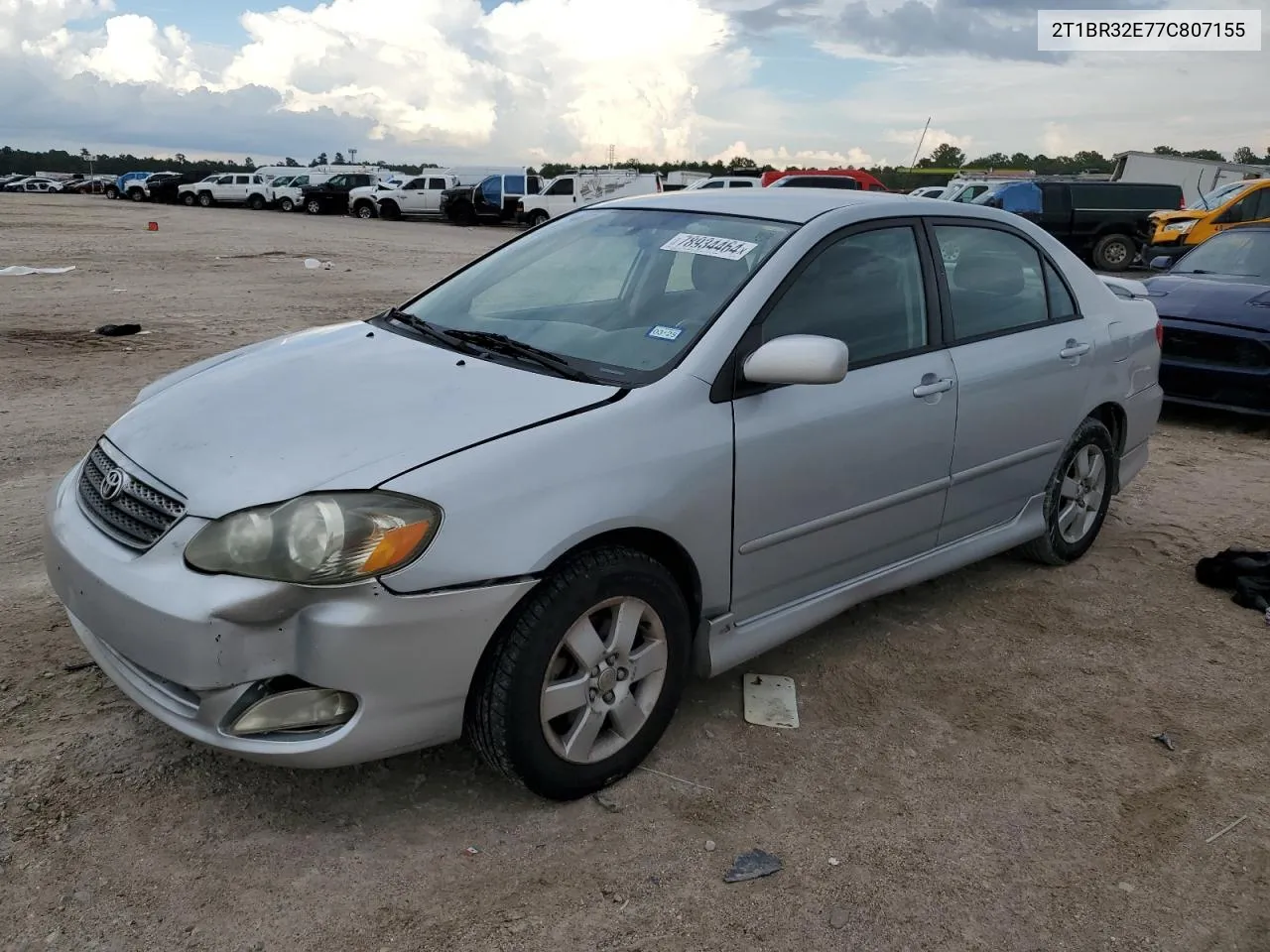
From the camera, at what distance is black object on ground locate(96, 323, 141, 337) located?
30.4ft

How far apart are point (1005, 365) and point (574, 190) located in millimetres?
30337

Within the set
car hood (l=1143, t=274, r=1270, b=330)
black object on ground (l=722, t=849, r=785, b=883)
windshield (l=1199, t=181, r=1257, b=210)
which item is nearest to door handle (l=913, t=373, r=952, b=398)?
black object on ground (l=722, t=849, r=785, b=883)

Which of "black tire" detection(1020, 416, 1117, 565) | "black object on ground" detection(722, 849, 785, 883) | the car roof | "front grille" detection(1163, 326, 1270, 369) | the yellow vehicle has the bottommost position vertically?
"black object on ground" detection(722, 849, 785, 883)

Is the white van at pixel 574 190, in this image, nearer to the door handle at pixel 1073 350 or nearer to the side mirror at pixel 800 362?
the door handle at pixel 1073 350

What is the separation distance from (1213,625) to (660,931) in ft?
9.52

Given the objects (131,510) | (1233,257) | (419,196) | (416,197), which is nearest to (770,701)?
(131,510)

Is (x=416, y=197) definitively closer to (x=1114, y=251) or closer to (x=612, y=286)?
(x=1114, y=251)

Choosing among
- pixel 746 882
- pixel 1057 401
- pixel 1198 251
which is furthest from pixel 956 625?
pixel 1198 251

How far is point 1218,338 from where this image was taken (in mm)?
7195

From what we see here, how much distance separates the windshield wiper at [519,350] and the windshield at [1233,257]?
272 inches

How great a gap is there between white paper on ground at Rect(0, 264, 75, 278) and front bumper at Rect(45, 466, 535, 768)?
13.2 metres

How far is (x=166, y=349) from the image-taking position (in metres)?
8.77

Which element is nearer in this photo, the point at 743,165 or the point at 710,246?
the point at 710,246

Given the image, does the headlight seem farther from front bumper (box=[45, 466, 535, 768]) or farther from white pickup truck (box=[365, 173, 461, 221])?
white pickup truck (box=[365, 173, 461, 221])
